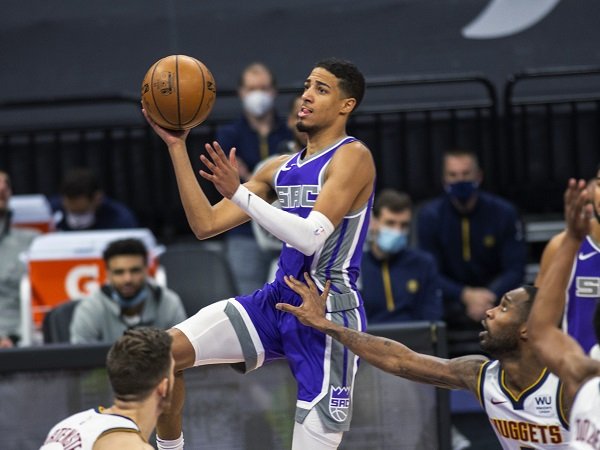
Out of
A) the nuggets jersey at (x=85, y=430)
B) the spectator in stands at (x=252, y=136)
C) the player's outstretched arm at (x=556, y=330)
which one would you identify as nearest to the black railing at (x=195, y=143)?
the spectator in stands at (x=252, y=136)

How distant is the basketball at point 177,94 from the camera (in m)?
5.12

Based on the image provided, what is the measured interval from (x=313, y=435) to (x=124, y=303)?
252cm

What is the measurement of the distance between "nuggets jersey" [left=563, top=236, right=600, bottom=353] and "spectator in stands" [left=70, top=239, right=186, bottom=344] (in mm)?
2300

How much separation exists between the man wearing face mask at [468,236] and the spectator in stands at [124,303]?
202 cm

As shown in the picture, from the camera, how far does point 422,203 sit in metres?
9.81

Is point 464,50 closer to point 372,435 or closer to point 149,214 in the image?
Result: point 149,214

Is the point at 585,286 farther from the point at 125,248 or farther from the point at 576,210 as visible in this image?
the point at 125,248

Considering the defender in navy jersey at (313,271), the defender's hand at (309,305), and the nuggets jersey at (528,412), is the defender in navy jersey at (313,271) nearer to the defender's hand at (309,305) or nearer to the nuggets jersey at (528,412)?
the defender's hand at (309,305)

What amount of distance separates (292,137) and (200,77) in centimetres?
360

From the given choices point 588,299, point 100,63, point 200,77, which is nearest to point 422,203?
point 100,63

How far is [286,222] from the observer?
4879mm

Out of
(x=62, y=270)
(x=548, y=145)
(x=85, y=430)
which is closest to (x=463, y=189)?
(x=548, y=145)

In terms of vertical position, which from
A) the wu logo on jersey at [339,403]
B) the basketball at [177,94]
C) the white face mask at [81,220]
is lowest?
the wu logo on jersey at [339,403]

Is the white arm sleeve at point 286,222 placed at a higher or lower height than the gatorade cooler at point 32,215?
higher
